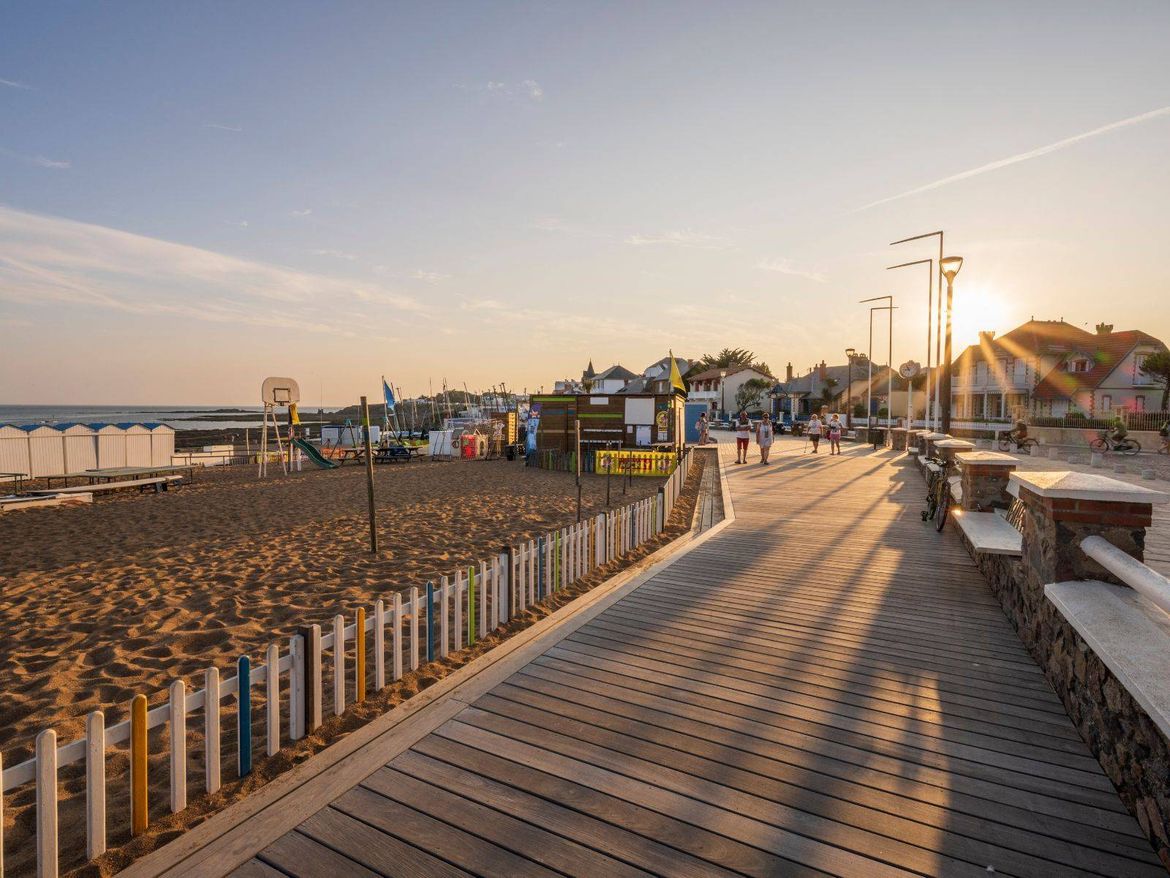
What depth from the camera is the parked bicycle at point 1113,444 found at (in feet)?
76.4

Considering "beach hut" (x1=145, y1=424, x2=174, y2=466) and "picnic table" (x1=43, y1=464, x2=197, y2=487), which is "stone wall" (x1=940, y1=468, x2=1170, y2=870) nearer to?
"picnic table" (x1=43, y1=464, x2=197, y2=487)

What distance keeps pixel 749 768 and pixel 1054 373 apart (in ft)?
190

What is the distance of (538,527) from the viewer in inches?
Answer: 425

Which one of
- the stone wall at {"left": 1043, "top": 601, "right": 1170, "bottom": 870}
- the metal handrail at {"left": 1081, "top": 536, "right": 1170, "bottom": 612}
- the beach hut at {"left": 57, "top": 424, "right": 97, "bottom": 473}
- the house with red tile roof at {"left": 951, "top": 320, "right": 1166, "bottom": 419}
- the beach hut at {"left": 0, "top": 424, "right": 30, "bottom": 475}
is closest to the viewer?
the stone wall at {"left": 1043, "top": 601, "right": 1170, "bottom": 870}

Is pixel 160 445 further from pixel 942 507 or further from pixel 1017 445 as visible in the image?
pixel 1017 445

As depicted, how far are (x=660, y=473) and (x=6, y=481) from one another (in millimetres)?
21604

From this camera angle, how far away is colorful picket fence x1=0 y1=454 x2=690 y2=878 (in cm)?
248

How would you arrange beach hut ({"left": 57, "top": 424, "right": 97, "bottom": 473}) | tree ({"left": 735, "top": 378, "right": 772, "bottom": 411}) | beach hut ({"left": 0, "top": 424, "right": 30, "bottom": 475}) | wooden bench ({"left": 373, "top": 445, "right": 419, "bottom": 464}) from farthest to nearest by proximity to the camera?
tree ({"left": 735, "top": 378, "right": 772, "bottom": 411})
wooden bench ({"left": 373, "top": 445, "right": 419, "bottom": 464})
beach hut ({"left": 57, "top": 424, "right": 97, "bottom": 473})
beach hut ({"left": 0, "top": 424, "right": 30, "bottom": 475})

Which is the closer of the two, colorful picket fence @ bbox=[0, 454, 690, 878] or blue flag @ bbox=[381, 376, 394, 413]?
colorful picket fence @ bbox=[0, 454, 690, 878]

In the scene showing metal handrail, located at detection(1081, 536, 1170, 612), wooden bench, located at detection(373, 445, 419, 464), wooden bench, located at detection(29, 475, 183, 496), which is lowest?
wooden bench, located at detection(29, 475, 183, 496)

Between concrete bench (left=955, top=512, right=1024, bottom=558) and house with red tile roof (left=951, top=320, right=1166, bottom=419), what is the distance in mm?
45753

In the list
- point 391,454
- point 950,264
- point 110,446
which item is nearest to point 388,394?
point 391,454

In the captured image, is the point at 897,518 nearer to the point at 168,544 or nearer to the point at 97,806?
the point at 97,806

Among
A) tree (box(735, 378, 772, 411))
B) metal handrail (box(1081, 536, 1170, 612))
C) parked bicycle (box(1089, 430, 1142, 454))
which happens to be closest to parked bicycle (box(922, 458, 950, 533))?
metal handrail (box(1081, 536, 1170, 612))
